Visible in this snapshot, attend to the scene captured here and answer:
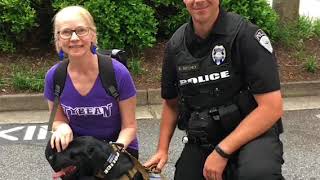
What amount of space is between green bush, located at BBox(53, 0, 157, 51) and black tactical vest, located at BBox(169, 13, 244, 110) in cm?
380

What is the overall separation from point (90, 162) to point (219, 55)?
815 millimetres

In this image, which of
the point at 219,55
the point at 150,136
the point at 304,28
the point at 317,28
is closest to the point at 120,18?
the point at 150,136

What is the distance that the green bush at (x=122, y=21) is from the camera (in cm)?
646

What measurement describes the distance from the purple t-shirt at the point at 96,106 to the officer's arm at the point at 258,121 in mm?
650

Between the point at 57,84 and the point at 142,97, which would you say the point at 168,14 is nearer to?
the point at 142,97

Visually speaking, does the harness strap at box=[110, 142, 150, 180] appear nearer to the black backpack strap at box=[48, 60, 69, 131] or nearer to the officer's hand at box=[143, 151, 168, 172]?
the officer's hand at box=[143, 151, 168, 172]

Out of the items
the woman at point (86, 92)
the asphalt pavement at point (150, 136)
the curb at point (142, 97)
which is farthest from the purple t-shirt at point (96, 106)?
the curb at point (142, 97)

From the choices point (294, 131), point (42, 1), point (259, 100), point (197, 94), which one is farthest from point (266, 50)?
point (42, 1)

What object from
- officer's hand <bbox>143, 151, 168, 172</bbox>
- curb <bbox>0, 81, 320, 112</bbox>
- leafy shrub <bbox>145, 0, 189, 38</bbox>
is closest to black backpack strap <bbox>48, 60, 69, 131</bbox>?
officer's hand <bbox>143, 151, 168, 172</bbox>

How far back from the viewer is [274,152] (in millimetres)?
2568

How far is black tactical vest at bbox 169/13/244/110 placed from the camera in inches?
105

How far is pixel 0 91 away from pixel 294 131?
3259mm

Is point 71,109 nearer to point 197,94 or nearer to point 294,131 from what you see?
point 197,94

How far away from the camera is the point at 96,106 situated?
289 centimetres
